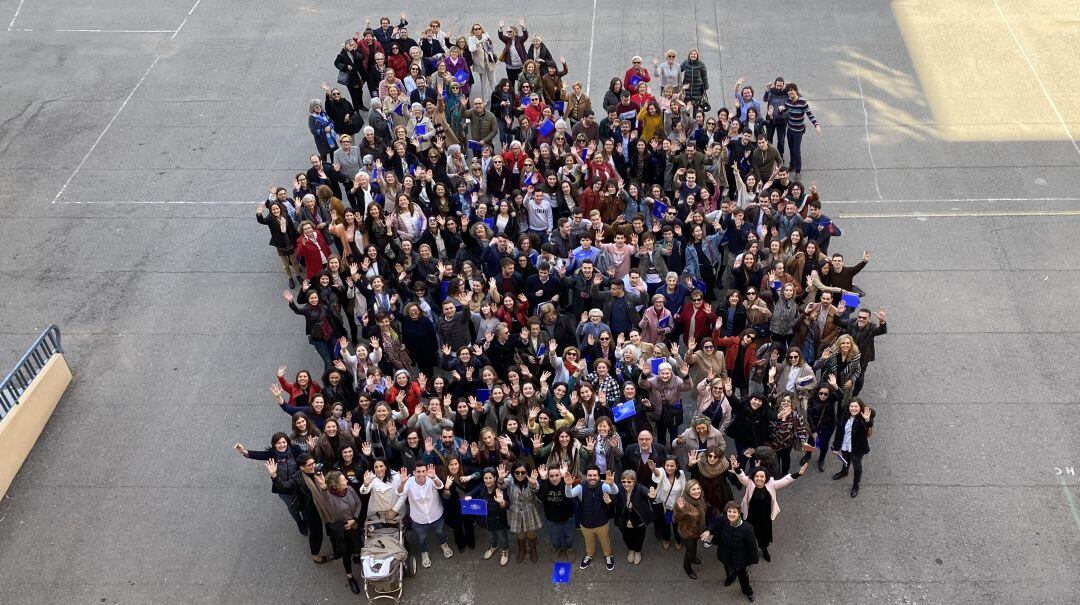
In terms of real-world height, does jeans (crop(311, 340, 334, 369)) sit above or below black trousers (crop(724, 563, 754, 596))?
above

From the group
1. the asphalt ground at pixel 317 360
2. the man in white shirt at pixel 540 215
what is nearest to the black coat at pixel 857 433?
the asphalt ground at pixel 317 360

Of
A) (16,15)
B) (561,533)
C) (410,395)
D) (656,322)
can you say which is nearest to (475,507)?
(561,533)

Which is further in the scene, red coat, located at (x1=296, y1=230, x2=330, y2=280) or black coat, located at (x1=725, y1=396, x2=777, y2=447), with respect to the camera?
red coat, located at (x1=296, y1=230, x2=330, y2=280)

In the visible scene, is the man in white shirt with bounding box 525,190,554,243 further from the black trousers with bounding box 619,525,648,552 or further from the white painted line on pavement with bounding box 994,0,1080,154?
the white painted line on pavement with bounding box 994,0,1080,154

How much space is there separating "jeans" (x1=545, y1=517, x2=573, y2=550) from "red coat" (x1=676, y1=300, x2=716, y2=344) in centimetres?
272

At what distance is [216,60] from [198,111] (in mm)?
2205

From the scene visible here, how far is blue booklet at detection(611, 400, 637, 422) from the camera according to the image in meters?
9.54

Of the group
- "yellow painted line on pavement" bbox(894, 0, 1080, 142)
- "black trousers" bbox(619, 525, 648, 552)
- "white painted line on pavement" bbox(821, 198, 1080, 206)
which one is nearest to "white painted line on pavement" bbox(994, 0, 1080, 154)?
"yellow painted line on pavement" bbox(894, 0, 1080, 142)

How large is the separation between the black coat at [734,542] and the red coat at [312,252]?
6.27m

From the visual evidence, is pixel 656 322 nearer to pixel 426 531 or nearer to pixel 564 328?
pixel 564 328

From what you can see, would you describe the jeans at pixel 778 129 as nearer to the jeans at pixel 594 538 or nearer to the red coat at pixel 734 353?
the red coat at pixel 734 353

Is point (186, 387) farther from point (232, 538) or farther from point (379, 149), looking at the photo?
point (379, 149)

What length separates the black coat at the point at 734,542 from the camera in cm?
857

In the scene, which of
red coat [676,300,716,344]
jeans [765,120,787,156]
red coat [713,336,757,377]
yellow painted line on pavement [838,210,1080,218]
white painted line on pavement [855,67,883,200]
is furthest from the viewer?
white painted line on pavement [855,67,883,200]
